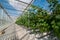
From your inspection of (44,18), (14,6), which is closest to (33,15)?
(44,18)

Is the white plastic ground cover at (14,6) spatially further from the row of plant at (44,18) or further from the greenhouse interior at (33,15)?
the row of plant at (44,18)

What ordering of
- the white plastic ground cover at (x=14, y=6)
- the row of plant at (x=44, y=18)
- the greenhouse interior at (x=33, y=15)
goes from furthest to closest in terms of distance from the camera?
the row of plant at (x=44, y=18) < the greenhouse interior at (x=33, y=15) < the white plastic ground cover at (x=14, y=6)

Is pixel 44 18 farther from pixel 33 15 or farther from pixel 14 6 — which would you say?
pixel 14 6

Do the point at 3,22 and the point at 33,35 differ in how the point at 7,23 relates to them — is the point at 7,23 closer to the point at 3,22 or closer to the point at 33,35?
the point at 3,22

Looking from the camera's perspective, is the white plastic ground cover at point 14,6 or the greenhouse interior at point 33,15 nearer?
the white plastic ground cover at point 14,6

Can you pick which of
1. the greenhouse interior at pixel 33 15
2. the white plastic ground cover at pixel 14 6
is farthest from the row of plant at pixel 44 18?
the white plastic ground cover at pixel 14 6

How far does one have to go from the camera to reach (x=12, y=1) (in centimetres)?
386

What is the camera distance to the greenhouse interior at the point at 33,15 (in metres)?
4.07

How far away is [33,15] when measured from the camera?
5.25 metres

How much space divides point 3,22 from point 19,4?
1.86 ft

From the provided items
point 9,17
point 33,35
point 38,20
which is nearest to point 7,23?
point 9,17

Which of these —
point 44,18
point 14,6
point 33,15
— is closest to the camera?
point 14,6

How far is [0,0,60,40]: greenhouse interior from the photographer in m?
4.07

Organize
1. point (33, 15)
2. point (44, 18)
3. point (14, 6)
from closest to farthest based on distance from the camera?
point (14, 6) → point (44, 18) → point (33, 15)
